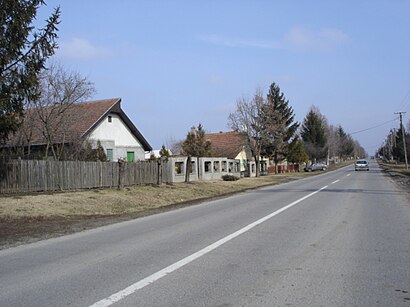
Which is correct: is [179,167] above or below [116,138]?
below

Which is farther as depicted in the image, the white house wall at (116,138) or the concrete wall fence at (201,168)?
the concrete wall fence at (201,168)

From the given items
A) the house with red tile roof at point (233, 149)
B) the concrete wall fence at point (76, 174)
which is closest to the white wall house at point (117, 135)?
the concrete wall fence at point (76, 174)

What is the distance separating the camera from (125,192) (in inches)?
923

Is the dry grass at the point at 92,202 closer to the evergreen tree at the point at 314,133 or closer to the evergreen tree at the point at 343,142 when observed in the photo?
the evergreen tree at the point at 314,133

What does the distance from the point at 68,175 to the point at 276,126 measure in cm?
3737

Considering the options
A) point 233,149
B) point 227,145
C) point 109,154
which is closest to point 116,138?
point 109,154

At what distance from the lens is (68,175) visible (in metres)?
22.5

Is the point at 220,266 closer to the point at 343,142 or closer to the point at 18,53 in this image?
the point at 18,53

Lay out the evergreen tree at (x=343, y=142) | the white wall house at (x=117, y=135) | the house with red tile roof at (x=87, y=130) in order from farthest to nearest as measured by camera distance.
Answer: the evergreen tree at (x=343, y=142)
the white wall house at (x=117, y=135)
the house with red tile roof at (x=87, y=130)

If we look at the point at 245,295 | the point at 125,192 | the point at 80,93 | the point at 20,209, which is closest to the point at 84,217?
the point at 20,209

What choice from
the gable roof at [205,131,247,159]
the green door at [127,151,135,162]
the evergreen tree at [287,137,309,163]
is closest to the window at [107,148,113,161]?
the green door at [127,151,135,162]

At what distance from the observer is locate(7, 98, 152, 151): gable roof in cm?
2927

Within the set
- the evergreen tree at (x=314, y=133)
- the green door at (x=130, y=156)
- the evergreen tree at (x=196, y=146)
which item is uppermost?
the evergreen tree at (x=314, y=133)

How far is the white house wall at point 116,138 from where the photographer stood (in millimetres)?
34938
